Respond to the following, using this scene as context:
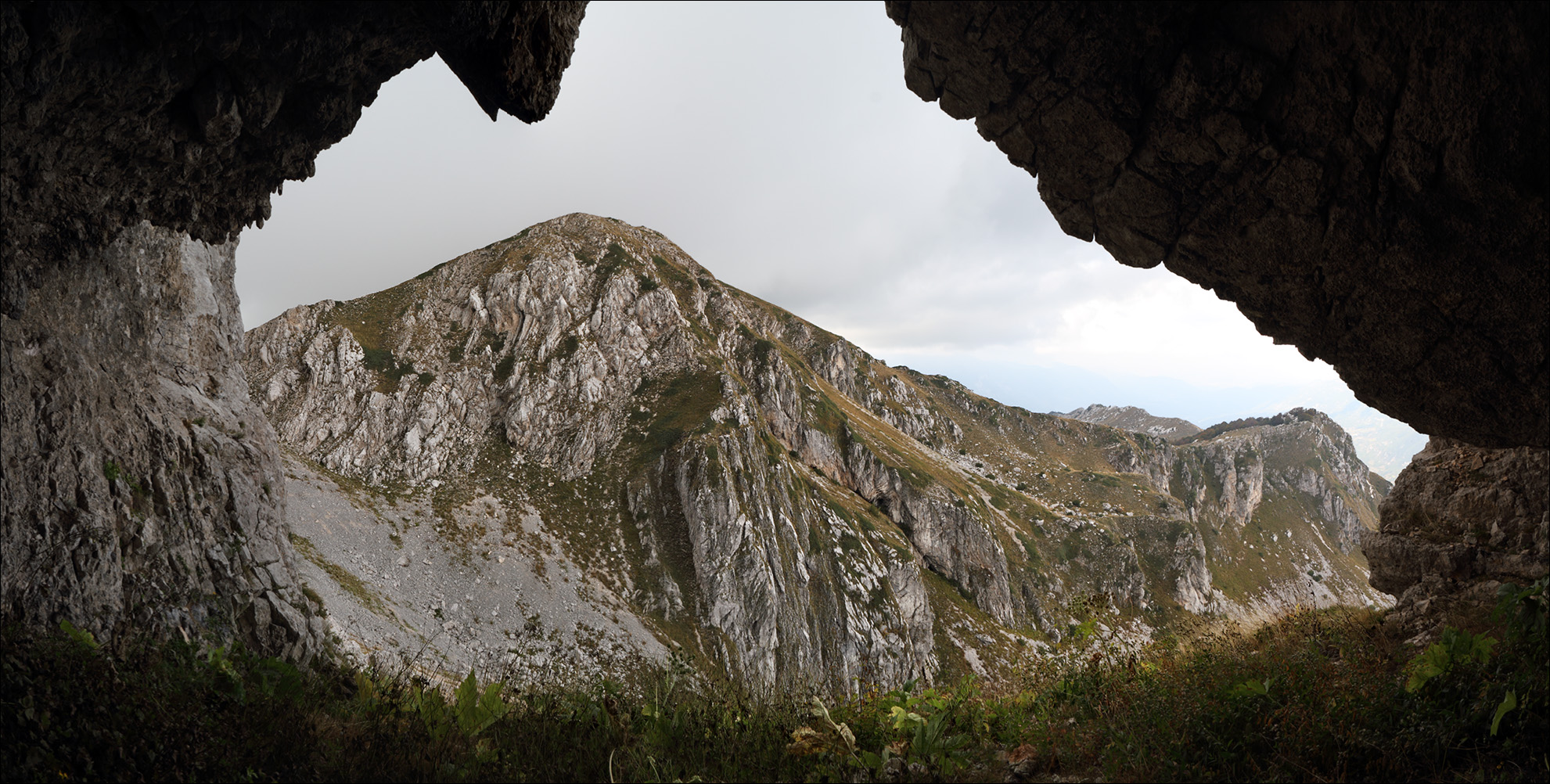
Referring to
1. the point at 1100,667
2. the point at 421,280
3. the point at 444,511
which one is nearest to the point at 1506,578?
the point at 1100,667

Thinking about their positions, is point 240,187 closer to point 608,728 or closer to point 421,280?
point 608,728

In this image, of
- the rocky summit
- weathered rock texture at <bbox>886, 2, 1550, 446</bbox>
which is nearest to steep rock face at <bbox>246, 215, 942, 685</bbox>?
the rocky summit

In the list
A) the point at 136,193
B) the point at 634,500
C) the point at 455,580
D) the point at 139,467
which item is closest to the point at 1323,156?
the point at 136,193

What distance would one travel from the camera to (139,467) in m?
9.39

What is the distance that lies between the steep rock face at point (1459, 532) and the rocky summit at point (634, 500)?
18279 millimetres

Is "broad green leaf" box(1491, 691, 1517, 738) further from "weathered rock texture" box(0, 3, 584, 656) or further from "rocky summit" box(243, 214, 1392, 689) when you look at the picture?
"rocky summit" box(243, 214, 1392, 689)

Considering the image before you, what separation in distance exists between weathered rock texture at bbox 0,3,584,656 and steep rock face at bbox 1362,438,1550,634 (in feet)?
45.6

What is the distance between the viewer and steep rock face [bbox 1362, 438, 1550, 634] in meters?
8.24

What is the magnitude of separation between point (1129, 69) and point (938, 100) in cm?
225

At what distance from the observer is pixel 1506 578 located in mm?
8133

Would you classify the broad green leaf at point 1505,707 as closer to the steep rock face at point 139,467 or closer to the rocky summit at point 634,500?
the steep rock face at point 139,467

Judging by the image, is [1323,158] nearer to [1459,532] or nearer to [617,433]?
[1459,532]

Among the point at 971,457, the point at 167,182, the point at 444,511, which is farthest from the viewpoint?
the point at 971,457

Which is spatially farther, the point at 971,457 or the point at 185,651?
the point at 971,457
